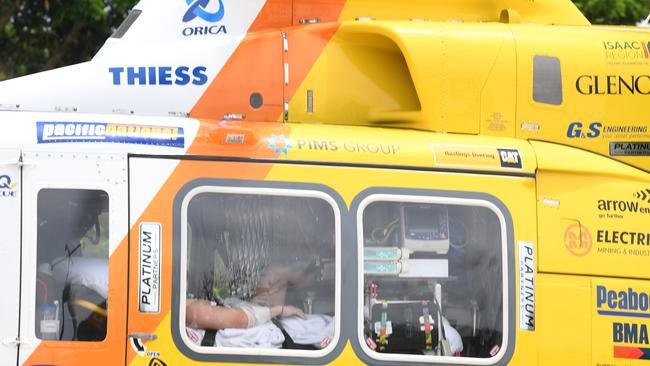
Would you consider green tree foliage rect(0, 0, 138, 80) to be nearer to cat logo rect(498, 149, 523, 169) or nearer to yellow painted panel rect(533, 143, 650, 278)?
cat logo rect(498, 149, 523, 169)

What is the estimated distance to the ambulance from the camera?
15.0 feet

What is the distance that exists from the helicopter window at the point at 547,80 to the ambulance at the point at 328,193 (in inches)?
0.5

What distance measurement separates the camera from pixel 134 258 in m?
4.56

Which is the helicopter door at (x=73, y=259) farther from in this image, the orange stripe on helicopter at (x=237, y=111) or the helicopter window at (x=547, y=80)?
the helicopter window at (x=547, y=80)

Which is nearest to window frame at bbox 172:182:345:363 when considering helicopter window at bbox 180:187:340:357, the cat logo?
helicopter window at bbox 180:187:340:357

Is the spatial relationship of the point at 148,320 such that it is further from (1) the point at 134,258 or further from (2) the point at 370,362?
(2) the point at 370,362

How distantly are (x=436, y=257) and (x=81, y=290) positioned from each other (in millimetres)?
1784

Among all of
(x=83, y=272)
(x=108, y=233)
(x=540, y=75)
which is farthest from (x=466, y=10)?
(x=83, y=272)

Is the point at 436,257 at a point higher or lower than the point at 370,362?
higher

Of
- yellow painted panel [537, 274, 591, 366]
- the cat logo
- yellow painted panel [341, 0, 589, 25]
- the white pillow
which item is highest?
yellow painted panel [341, 0, 589, 25]

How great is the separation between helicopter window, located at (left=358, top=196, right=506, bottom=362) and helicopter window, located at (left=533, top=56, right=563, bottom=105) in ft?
2.73

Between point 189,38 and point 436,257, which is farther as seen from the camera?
point 189,38

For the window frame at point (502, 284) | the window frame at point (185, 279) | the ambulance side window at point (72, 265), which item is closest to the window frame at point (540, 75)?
the window frame at point (502, 284)

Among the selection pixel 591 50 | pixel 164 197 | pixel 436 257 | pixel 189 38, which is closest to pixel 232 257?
pixel 164 197
